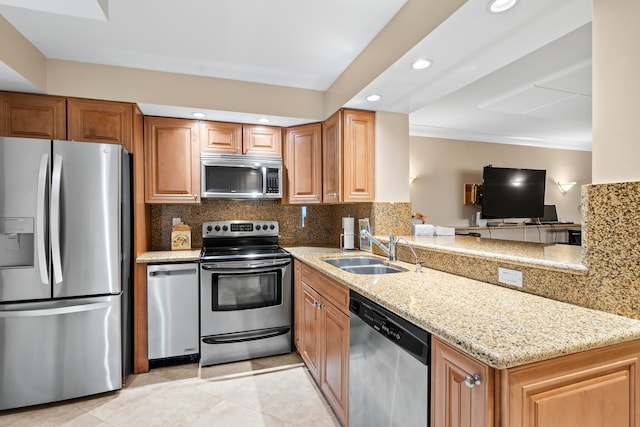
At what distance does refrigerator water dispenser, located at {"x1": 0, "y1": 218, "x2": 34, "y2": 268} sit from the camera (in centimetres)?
206

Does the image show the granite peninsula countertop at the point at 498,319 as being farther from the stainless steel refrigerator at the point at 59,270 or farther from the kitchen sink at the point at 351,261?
the stainless steel refrigerator at the point at 59,270

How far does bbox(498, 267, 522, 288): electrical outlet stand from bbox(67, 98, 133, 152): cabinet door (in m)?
2.81

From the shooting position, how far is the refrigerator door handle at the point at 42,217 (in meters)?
2.08

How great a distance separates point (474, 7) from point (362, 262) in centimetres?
184

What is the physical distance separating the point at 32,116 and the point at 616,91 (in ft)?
11.4

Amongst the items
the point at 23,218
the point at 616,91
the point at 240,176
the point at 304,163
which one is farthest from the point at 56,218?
the point at 616,91

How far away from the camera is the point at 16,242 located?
6.91ft

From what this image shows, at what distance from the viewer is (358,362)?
163 cm

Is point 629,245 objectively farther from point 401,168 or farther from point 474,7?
point 401,168

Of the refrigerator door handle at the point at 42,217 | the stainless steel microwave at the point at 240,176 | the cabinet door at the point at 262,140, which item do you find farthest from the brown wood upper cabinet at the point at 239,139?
the refrigerator door handle at the point at 42,217

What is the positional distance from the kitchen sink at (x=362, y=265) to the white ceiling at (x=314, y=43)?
1.30 meters

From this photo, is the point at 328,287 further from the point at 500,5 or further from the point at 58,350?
the point at 58,350

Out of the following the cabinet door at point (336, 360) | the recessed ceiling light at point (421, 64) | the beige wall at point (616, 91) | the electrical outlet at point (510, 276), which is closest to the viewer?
the beige wall at point (616, 91)

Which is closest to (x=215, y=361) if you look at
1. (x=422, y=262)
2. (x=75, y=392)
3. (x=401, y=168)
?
(x=75, y=392)
